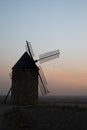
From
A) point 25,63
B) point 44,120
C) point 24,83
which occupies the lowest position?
point 44,120

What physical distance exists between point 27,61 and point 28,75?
187 cm

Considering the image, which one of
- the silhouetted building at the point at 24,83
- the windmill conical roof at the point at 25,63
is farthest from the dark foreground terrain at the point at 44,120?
the windmill conical roof at the point at 25,63

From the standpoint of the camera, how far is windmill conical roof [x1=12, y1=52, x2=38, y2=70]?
43438 mm

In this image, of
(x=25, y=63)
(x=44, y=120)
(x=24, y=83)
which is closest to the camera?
(x=44, y=120)

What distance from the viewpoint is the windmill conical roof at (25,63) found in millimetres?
43438

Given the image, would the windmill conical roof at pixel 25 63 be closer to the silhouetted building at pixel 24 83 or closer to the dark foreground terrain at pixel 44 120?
the silhouetted building at pixel 24 83

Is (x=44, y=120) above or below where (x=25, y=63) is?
below

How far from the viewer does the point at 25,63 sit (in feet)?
143

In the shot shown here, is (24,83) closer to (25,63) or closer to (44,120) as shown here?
(25,63)

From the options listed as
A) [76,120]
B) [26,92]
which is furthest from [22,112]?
[26,92]

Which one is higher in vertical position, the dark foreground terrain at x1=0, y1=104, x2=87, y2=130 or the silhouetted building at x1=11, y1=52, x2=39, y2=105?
the silhouetted building at x1=11, y1=52, x2=39, y2=105

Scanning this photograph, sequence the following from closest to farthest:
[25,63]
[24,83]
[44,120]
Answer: [44,120]
[24,83]
[25,63]

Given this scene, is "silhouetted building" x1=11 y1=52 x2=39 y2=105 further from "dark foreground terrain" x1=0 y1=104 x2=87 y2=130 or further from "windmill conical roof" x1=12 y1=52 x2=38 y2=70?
"dark foreground terrain" x1=0 y1=104 x2=87 y2=130

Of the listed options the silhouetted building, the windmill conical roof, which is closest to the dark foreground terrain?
the silhouetted building
